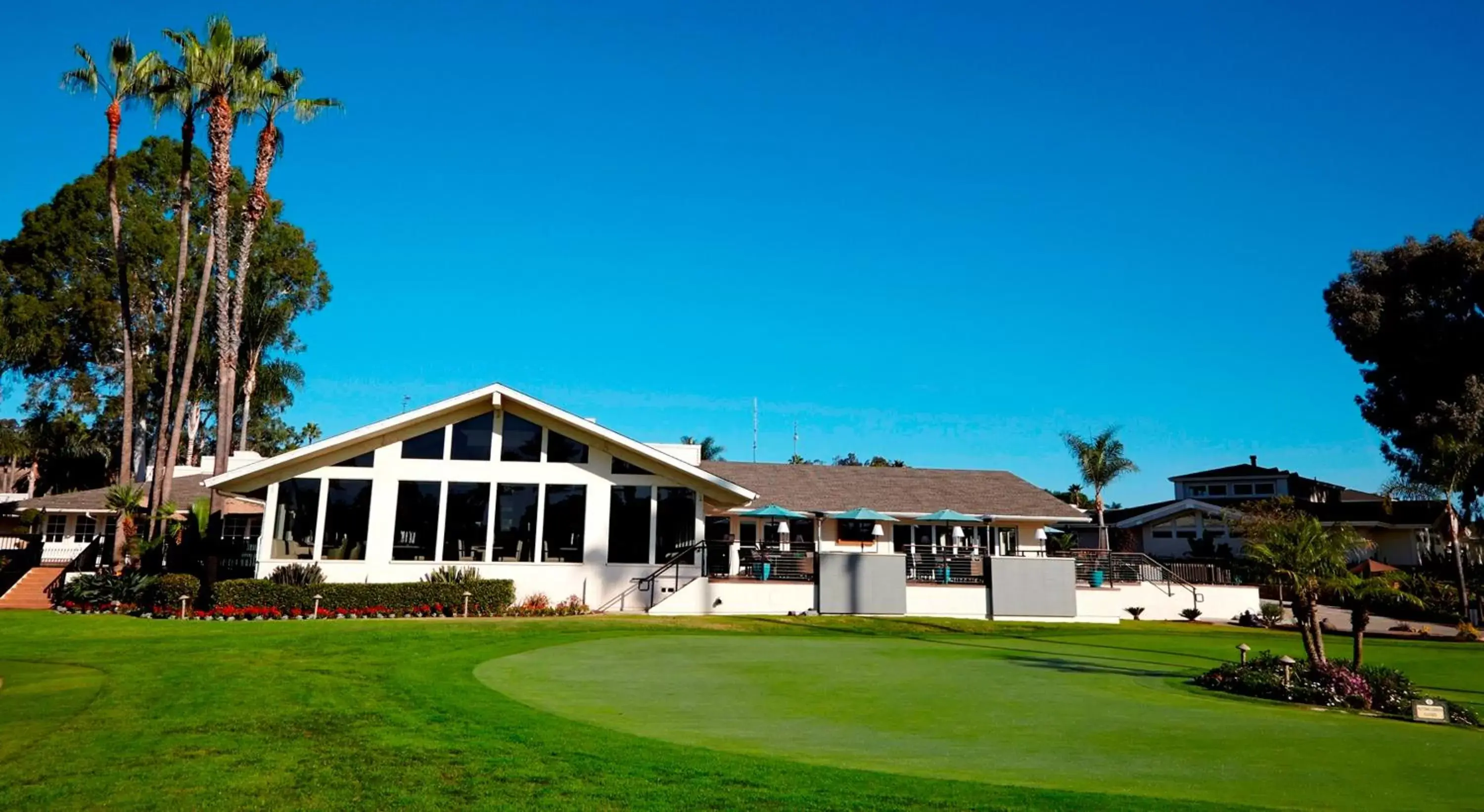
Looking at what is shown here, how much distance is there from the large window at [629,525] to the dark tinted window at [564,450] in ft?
4.21

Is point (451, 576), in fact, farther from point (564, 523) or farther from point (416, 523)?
point (564, 523)

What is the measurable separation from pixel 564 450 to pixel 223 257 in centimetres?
1342

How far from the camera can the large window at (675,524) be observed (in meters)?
26.0

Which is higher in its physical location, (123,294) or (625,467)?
(123,294)

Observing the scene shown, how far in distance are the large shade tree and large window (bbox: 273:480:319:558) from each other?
137 ft

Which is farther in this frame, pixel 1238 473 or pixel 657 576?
pixel 1238 473

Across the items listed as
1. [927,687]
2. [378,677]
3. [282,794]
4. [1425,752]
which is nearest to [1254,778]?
[1425,752]

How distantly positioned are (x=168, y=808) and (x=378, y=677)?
6668 millimetres

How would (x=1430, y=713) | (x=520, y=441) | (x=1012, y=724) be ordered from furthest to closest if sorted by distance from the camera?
(x=520, y=441), (x=1430, y=713), (x=1012, y=724)

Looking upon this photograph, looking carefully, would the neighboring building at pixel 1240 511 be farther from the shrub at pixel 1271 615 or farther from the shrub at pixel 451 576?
the shrub at pixel 451 576

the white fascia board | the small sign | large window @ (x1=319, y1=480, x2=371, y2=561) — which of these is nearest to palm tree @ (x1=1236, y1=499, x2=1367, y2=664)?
the small sign

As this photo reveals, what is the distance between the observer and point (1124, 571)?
3028 cm

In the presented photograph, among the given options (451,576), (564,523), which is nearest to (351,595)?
(451,576)

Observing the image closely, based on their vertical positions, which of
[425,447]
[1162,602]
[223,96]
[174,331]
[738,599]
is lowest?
[1162,602]
